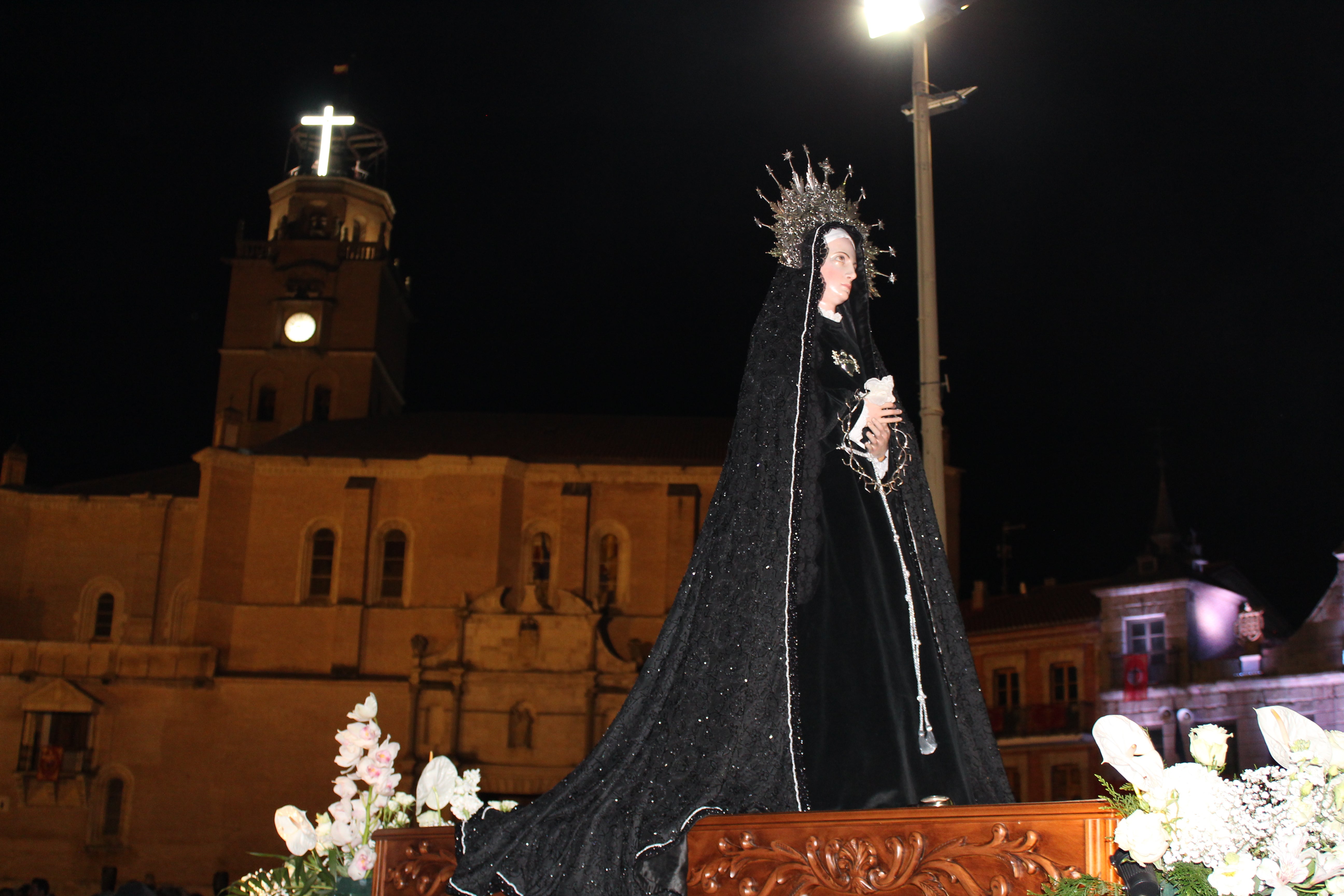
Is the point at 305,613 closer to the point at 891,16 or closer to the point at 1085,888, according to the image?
the point at 891,16

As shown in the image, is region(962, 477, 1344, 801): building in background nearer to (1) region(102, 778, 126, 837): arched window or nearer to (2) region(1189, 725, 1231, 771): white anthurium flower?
(1) region(102, 778, 126, 837): arched window

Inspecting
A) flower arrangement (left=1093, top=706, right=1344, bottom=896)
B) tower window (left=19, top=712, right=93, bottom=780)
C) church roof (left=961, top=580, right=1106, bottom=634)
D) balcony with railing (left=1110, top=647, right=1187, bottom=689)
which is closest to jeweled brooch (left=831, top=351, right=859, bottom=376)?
flower arrangement (left=1093, top=706, right=1344, bottom=896)

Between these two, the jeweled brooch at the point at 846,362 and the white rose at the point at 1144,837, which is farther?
the jeweled brooch at the point at 846,362

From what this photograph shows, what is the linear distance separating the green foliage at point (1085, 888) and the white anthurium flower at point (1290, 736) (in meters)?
0.49

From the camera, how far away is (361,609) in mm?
36750

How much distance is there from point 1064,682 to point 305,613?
20.1 m

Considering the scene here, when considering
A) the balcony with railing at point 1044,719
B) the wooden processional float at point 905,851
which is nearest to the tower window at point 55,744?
the balcony with railing at point 1044,719

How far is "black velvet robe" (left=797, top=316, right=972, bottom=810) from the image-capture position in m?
4.63

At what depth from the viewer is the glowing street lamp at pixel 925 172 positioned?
33.2 ft

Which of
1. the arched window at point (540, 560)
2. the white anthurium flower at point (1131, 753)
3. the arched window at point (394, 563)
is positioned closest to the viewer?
the white anthurium flower at point (1131, 753)

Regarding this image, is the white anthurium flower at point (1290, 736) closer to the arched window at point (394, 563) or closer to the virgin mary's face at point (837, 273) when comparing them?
the virgin mary's face at point (837, 273)

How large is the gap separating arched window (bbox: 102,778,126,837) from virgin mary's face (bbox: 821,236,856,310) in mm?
32770

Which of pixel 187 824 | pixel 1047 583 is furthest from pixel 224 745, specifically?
pixel 1047 583

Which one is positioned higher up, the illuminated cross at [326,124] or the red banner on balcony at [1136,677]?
the illuminated cross at [326,124]
